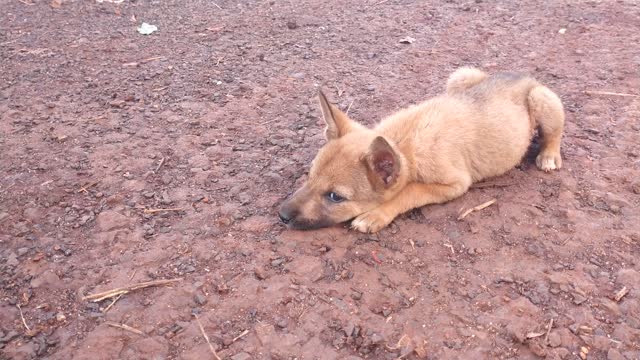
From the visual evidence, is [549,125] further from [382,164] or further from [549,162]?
[382,164]

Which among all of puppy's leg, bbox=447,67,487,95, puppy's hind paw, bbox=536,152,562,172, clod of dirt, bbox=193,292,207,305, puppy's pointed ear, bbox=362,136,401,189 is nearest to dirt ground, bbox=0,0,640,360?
clod of dirt, bbox=193,292,207,305

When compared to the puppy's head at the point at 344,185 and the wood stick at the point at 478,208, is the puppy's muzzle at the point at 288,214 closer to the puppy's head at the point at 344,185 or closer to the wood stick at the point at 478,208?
the puppy's head at the point at 344,185

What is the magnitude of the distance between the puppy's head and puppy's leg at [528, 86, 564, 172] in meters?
1.89

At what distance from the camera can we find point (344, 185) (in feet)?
16.7

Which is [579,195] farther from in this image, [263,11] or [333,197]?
[263,11]

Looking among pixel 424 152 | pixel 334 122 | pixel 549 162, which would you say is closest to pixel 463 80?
pixel 549 162

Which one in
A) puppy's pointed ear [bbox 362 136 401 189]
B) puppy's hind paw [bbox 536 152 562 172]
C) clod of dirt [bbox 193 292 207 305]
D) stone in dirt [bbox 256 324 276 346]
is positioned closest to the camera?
stone in dirt [bbox 256 324 276 346]

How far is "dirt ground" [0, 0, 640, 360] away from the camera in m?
4.13

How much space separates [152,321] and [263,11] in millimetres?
7121

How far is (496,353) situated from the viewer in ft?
13.1

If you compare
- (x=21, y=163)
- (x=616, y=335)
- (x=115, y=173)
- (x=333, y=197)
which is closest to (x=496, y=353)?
(x=616, y=335)

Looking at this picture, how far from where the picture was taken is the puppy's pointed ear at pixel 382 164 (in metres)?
4.88

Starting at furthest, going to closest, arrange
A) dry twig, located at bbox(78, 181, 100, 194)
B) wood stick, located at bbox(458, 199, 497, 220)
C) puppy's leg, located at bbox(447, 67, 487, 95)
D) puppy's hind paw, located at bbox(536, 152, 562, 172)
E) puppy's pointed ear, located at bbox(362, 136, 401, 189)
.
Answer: puppy's leg, located at bbox(447, 67, 487, 95)
puppy's hind paw, located at bbox(536, 152, 562, 172)
dry twig, located at bbox(78, 181, 100, 194)
wood stick, located at bbox(458, 199, 497, 220)
puppy's pointed ear, located at bbox(362, 136, 401, 189)

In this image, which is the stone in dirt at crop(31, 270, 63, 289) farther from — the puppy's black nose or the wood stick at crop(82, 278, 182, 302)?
the puppy's black nose
